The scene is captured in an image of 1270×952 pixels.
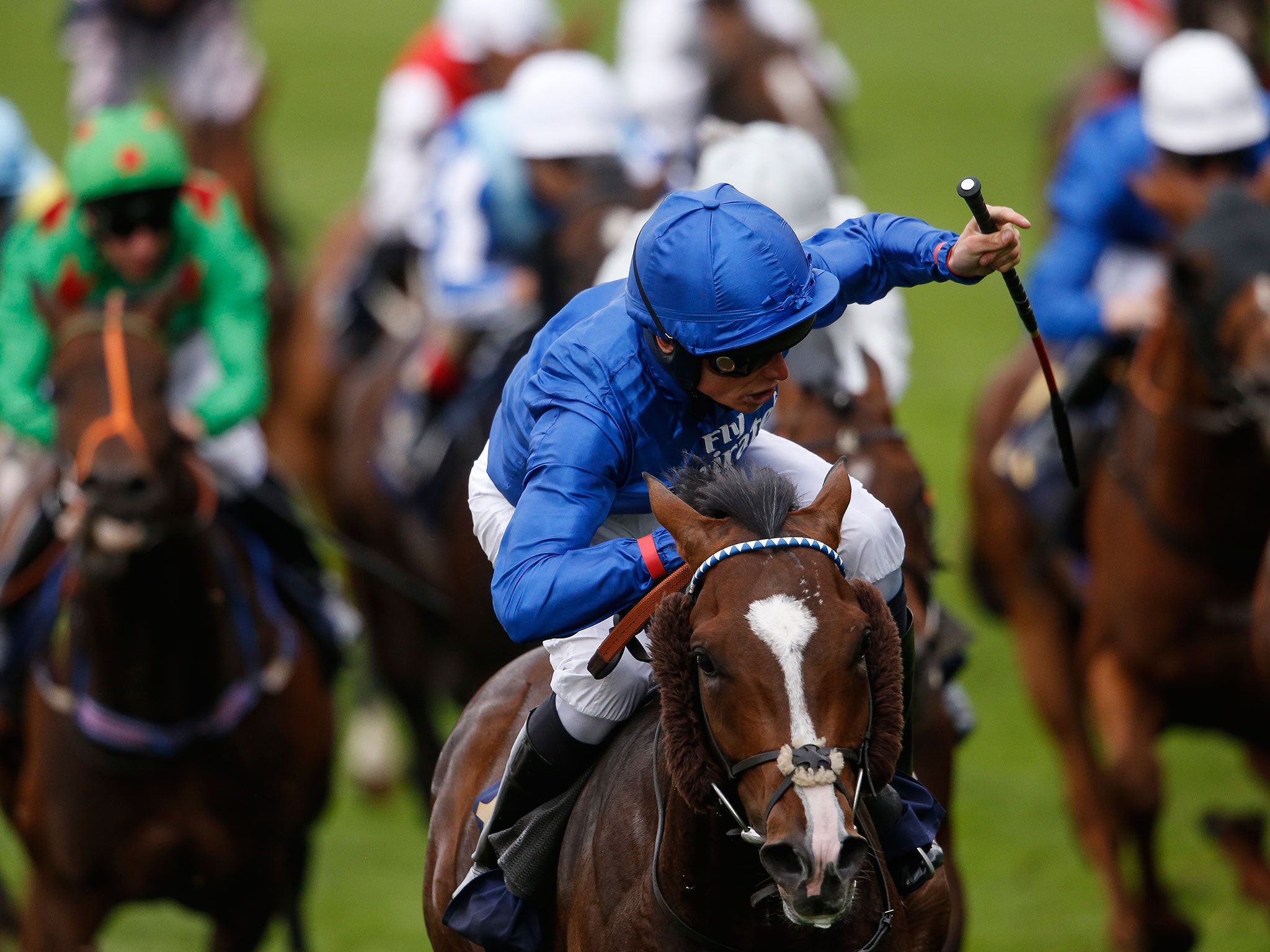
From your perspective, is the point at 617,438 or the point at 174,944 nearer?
the point at 617,438

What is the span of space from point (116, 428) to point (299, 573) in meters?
1.36

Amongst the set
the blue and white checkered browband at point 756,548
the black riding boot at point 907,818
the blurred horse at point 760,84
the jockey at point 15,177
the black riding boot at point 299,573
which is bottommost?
the blurred horse at point 760,84

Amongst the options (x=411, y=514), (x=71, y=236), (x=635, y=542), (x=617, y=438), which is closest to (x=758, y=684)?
(x=635, y=542)

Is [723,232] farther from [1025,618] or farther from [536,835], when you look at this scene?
[1025,618]

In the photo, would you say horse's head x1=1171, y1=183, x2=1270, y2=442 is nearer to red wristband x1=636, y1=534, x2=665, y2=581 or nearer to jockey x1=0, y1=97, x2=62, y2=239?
red wristband x1=636, y1=534, x2=665, y2=581

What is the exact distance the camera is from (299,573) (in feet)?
21.5

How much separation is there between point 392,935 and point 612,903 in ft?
12.5

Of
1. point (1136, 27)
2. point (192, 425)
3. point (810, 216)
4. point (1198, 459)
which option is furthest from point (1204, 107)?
point (1136, 27)

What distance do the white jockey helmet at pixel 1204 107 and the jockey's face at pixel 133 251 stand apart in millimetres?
3397

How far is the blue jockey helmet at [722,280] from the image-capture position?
3.44 meters

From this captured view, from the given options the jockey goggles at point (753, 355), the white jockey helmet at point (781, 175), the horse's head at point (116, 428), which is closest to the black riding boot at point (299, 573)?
the horse's head at point (116, 428)

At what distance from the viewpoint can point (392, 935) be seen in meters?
7.26

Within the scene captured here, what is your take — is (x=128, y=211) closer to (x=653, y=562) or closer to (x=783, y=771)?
(x=653, y=562)

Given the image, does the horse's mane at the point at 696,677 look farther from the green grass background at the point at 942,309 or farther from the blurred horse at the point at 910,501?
the green grass background at the point at 942,309
